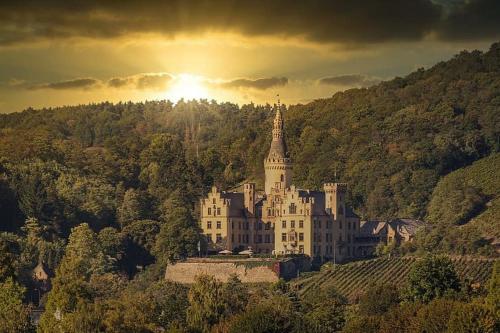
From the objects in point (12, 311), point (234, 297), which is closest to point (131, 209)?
point (234, 297)

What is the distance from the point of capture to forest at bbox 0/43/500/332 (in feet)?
358

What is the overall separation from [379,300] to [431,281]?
2452mm

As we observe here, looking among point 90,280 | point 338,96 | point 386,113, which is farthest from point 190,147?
point 90,280

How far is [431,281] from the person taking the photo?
90750 mm

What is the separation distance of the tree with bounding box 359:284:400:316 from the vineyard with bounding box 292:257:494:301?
24.2ft

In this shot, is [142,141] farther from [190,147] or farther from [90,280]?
[90,280]

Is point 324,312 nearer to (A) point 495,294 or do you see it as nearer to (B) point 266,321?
(B) point 266,321

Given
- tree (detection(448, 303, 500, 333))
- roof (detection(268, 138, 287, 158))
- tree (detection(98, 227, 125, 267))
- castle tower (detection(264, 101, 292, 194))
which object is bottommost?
tree (detection(448, 303, 500, 333))

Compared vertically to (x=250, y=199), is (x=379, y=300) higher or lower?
lower

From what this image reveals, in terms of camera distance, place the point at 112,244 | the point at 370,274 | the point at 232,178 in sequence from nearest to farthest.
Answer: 1. the point at 370,274
2. the point at 112,244
3. the point at 232,178

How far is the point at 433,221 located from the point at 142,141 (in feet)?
95.5

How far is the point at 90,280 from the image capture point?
10569 cm

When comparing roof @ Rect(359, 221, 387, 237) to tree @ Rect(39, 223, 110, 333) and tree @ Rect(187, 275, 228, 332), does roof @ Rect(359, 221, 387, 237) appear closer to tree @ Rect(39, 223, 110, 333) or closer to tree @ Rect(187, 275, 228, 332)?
tree @ Rect(39, 223, 110, 333)

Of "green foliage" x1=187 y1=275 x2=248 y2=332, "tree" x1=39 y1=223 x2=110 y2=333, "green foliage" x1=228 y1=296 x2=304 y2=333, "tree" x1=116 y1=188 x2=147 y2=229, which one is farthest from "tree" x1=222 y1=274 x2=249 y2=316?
"tree" x1=116 y1=188 x2=147 y2=229
